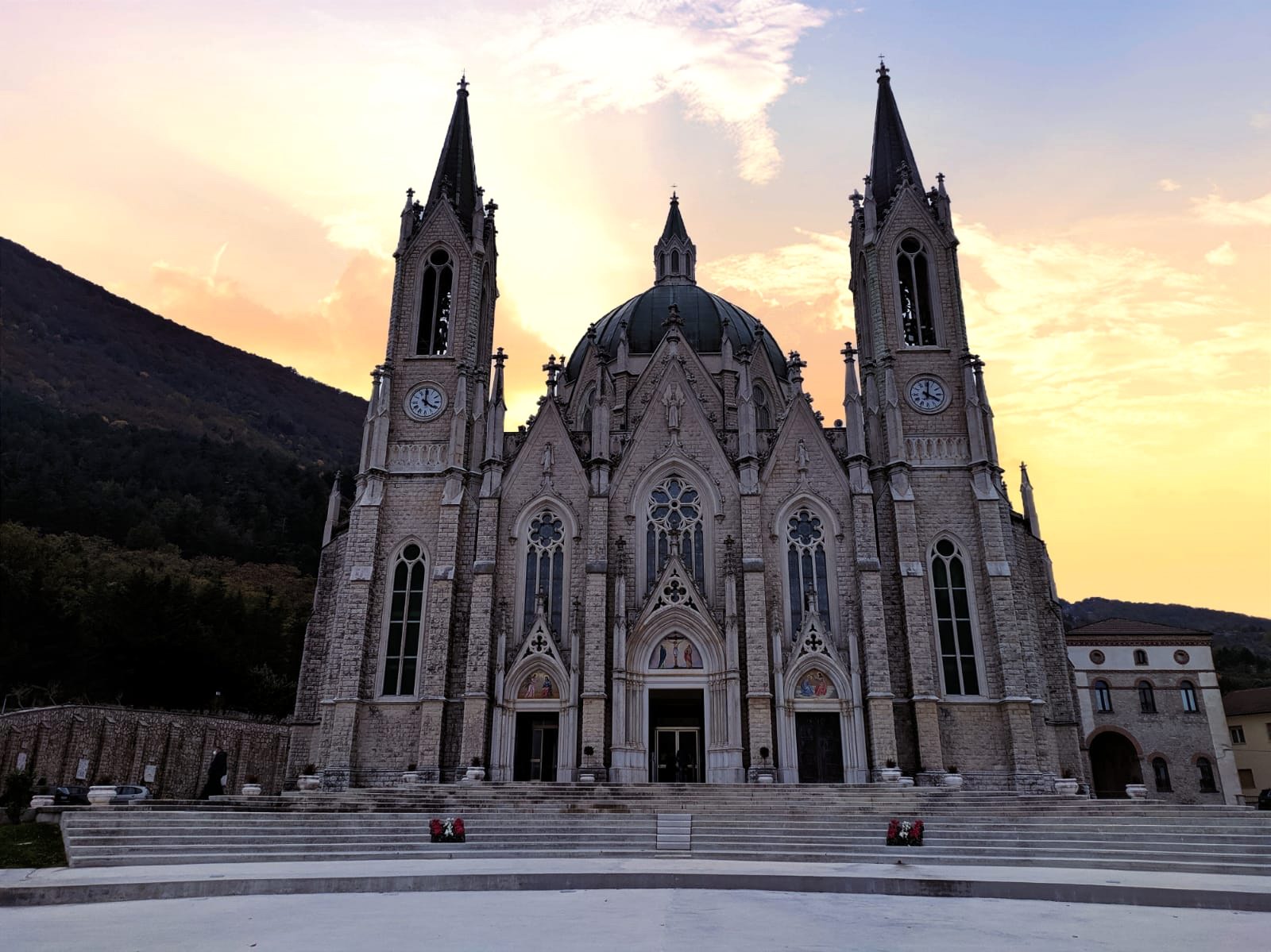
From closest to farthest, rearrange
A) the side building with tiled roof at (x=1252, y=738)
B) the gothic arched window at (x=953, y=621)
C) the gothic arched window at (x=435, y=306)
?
the gothic arched window at (x=953, y=621), the gothic arched window at (x=435, y=306), the side building with tiled roof at (x=1252, y=738)

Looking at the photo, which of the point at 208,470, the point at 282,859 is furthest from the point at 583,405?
the point at 208,470

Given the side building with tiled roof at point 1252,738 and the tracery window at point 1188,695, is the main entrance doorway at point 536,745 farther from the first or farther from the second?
the side building with tiled roof at point 1252,738

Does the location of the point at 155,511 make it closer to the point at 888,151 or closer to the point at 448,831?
the point at 888,151

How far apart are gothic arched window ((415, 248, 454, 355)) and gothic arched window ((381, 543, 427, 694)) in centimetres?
870

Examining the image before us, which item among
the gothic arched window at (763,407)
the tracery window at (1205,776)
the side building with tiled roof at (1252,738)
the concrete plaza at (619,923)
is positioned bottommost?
the concrete plaza at (619,923)

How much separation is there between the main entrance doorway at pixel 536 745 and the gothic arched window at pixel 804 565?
8.98 metres

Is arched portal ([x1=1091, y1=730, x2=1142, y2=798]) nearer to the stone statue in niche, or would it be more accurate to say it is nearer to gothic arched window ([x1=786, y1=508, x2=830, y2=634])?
gothic arched window ([x1=786, y1=508, x2=830, y2=634])

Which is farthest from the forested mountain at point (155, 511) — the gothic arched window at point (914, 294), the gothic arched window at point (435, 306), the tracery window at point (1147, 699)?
the gothic arched window at point (914, 294)

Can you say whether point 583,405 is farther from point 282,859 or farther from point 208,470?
point 208,470

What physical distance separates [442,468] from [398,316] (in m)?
7.17

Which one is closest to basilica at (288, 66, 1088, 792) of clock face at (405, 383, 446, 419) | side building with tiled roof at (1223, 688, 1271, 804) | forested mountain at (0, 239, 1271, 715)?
clock face at (405, 383, 446, 419)

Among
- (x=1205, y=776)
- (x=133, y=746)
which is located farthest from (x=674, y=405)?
(x=1205, y=776)

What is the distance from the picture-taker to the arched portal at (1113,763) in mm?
49094

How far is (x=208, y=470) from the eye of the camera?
3930 inches
